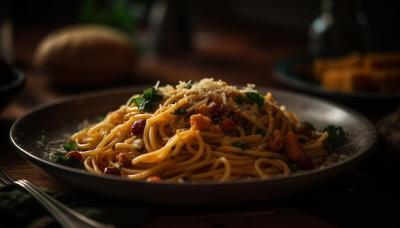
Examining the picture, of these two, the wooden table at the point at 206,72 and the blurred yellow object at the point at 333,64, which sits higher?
the blurred yellow object at the point at 333,64

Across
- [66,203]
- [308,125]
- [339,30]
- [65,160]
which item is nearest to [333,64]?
[339,30]

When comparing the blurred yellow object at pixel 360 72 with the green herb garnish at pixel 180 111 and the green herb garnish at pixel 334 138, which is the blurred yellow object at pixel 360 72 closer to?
the green herb garnish at pixel 334 138

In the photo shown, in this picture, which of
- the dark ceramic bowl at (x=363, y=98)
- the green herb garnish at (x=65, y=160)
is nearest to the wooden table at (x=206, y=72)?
the green herb garnish at (x=65, y=160)

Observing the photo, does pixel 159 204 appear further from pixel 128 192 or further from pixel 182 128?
pixel 182 128

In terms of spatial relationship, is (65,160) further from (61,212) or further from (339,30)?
(339,30)

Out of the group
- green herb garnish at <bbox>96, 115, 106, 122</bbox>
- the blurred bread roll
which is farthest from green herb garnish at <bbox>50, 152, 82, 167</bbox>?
the blurred bread roll

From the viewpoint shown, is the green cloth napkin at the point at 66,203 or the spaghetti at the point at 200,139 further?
A: the spaghetti at the point at 200,139

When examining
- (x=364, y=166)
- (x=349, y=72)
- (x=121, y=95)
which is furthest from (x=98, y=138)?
(x=349, y=72)
